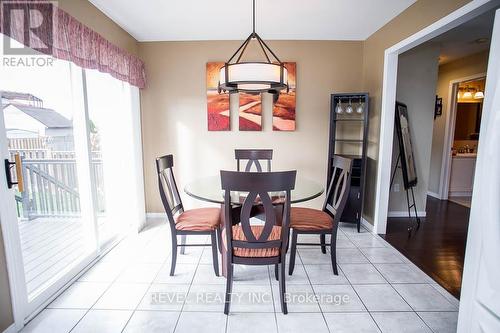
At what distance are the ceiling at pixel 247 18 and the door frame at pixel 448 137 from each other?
231 centimetres

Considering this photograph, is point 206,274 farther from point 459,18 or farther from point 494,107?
point 459,18

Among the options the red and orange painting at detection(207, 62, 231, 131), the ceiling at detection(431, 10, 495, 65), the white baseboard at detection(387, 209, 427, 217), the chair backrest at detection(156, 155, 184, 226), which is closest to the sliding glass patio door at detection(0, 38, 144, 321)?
the chair backrest at detection(156, 155, 184, 226)

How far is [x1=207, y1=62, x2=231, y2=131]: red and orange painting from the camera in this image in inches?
136

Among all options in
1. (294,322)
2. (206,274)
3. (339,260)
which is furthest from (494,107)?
(206,274)

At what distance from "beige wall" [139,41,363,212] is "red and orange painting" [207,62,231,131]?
83 mm

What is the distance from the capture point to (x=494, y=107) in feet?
3.69

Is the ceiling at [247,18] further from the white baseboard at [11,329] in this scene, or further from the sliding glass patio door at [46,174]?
the white baseboard at [11,329]

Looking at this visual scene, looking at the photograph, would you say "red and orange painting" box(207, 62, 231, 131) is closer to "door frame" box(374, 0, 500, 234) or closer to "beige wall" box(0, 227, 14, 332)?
"door frame" box(374, 0, 500, 234)

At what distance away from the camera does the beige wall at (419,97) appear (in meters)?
3.45

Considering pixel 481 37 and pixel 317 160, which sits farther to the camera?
pixel 317 160

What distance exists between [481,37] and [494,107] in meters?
3.21

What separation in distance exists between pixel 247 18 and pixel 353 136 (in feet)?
6.73

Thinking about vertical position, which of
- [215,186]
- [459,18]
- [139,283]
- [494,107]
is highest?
[459,18]

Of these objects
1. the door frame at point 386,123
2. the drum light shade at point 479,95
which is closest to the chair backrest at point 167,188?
the door frame at point 386,123
